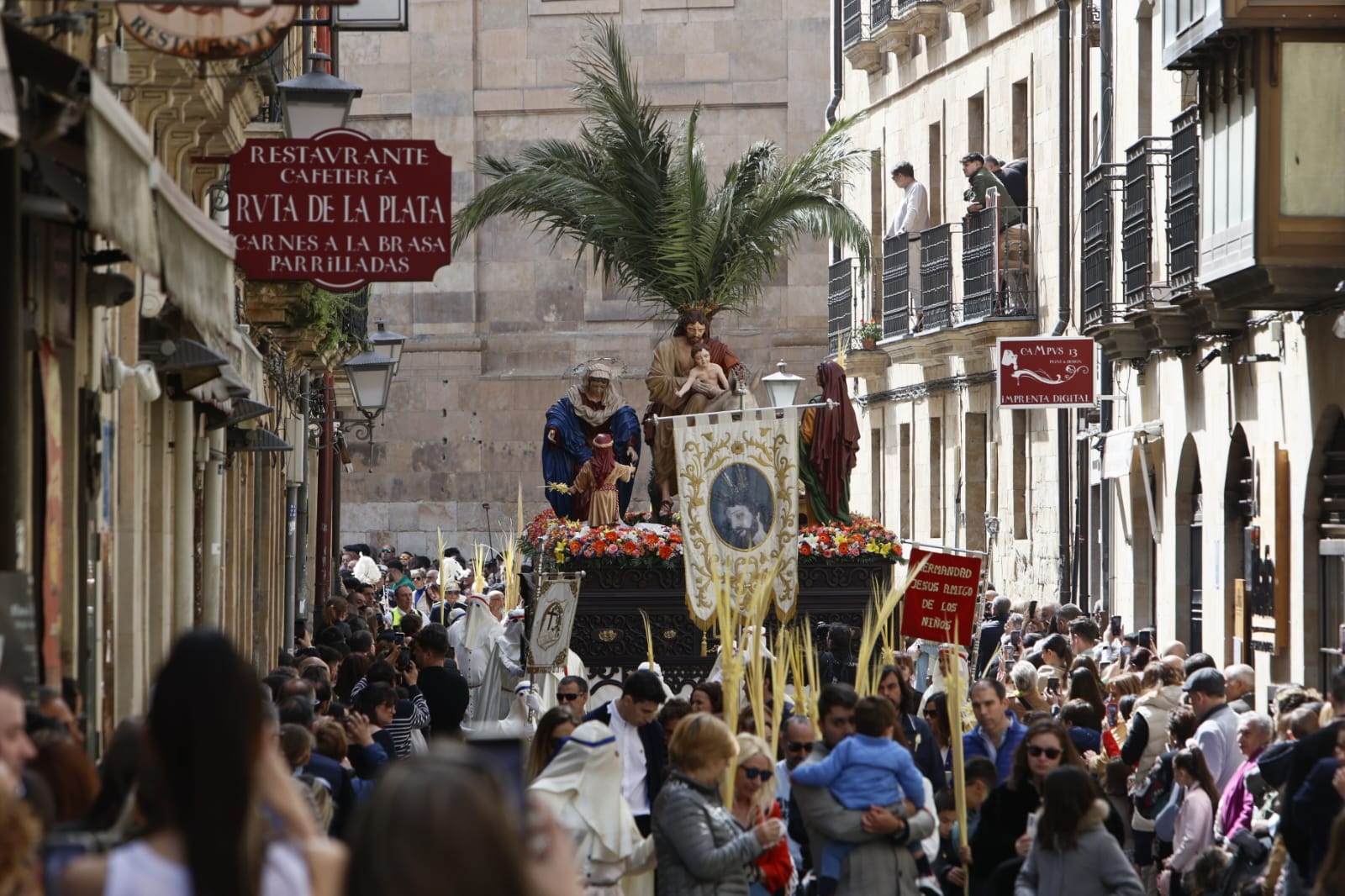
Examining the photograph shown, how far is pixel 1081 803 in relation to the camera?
845 cm

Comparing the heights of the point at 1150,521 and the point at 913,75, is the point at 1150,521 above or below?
below

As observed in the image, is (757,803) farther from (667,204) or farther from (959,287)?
(959,287)

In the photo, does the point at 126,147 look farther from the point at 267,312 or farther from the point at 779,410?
the point at 267,312

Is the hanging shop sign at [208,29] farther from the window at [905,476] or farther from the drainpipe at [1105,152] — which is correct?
the window at [905,476]

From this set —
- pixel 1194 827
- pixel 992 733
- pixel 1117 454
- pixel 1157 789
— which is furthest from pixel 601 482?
pixel 1194 827

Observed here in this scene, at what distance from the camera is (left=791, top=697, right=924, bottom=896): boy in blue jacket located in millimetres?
9258

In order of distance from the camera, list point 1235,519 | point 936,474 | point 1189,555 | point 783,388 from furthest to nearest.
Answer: point 936,474 < point 1189,555 < point 1235,519 < point 783,388

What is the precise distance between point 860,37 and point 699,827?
27028 mm

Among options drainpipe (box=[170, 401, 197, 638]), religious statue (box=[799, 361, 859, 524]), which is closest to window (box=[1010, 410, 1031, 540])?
religious statue (box=[799, 361, 859, 524])

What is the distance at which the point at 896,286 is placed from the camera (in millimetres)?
31984

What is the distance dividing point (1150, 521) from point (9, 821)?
21.0 meters

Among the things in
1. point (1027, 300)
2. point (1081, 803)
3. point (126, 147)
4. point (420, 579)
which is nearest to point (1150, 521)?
point (1027, 300)

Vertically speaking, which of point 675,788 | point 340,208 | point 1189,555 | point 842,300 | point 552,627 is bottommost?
point 675,788

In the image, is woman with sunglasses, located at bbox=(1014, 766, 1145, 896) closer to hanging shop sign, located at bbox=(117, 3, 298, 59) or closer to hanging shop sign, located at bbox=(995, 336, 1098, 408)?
hanging shop sign, located at bbox=(117, 3, 298, 59)
